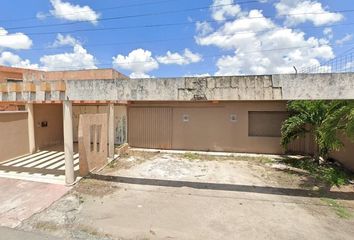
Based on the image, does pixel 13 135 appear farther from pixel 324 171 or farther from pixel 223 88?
pixel 324 171

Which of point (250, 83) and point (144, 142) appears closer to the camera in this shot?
point (250, 83)

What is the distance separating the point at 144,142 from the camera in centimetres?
1239

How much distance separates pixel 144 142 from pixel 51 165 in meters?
4.82

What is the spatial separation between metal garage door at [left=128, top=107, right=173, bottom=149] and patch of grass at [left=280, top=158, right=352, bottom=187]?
576 cm

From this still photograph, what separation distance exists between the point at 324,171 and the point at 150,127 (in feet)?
26.3

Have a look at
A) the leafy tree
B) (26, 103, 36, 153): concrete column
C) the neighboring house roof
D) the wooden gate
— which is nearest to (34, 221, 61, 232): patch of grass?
the wooden gate

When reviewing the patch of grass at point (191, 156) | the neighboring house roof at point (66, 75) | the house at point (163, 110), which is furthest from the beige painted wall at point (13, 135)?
the patch of grass at point (191, 156)

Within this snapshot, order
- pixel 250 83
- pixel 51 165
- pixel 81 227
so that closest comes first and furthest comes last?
pixel 81 227, pixel 250 83, pixel 51 165

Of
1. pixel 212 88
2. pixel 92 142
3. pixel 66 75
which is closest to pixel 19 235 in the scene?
pixel 92 142

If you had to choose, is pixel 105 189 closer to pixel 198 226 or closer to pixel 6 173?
pixel 198 226

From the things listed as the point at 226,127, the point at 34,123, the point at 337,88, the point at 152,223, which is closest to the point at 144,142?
the point at 226,127

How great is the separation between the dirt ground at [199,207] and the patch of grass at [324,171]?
40 cm

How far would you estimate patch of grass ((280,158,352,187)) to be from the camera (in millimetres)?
6943

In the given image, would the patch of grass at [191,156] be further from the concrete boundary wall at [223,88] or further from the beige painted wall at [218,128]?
the concrete boundary wall at [223,88]
